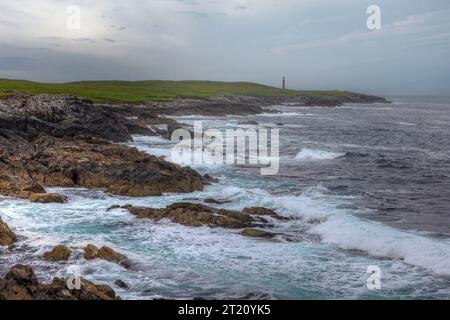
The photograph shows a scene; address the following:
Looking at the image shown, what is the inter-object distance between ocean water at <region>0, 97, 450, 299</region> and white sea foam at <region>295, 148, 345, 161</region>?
10402 millimetres

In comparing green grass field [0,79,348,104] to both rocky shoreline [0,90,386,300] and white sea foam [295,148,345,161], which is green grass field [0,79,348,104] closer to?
rocky shoreline [0,90,386,300]

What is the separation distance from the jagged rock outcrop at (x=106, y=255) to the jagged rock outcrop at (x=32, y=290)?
385 cm

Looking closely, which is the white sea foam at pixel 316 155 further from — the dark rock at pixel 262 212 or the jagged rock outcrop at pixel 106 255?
the jagged rock outcrop at pixel 106 255

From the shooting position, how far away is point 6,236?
53.8 feet

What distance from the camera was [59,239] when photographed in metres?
17.0

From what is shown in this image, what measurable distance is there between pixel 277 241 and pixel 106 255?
21.0 feet

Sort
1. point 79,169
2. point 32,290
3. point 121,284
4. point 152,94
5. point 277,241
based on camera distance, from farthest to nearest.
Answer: point 152,94 → point 79,169 → point 277,241 → point 121,284 → point 32,290

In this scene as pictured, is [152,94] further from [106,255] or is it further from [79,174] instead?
[106,255]

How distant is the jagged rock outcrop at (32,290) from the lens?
9.89 m

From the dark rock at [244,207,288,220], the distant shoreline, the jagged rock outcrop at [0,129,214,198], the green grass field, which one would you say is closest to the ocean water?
the dark rock at [244,207,288,220]

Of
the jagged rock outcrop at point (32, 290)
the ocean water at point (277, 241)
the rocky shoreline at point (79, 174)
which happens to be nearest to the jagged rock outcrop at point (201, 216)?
the rocky shoreline at point (79, 174)

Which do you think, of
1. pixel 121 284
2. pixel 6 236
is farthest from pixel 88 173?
pixel 121 284

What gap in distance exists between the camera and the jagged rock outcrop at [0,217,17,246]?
16.1 metres
